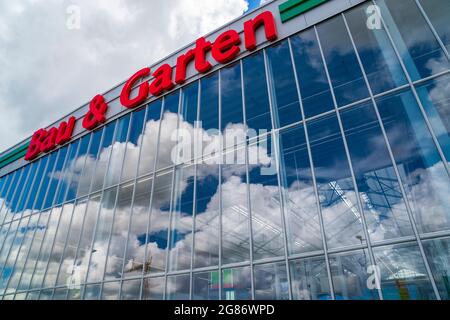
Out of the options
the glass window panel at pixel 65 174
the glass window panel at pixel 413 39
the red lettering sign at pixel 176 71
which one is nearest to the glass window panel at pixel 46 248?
the glass window panel at pixel 65 174

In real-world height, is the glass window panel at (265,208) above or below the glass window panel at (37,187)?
below

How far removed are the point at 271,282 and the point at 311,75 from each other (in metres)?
5.59

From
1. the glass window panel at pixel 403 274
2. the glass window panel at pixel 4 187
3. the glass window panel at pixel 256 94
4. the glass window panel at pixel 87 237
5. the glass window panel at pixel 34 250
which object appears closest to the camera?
the glass window panel at pixel 403 274

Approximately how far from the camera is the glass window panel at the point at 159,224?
7789 millimetres

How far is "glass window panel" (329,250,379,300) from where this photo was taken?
495 cm

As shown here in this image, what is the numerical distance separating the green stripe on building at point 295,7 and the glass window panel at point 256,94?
1.46 meters

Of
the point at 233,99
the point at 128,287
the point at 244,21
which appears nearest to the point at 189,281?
the point at 128,287

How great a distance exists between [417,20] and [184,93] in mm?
7294

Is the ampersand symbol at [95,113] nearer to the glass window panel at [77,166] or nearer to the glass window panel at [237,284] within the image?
the glass window panel at [77,166]

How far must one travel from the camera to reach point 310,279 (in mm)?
5574

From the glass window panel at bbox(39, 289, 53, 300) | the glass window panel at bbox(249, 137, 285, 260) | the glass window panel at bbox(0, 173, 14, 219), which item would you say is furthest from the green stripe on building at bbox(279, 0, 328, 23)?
the glass window panel at bbox(0, 173, 14, 219)

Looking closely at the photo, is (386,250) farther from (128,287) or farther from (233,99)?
(128,287)
